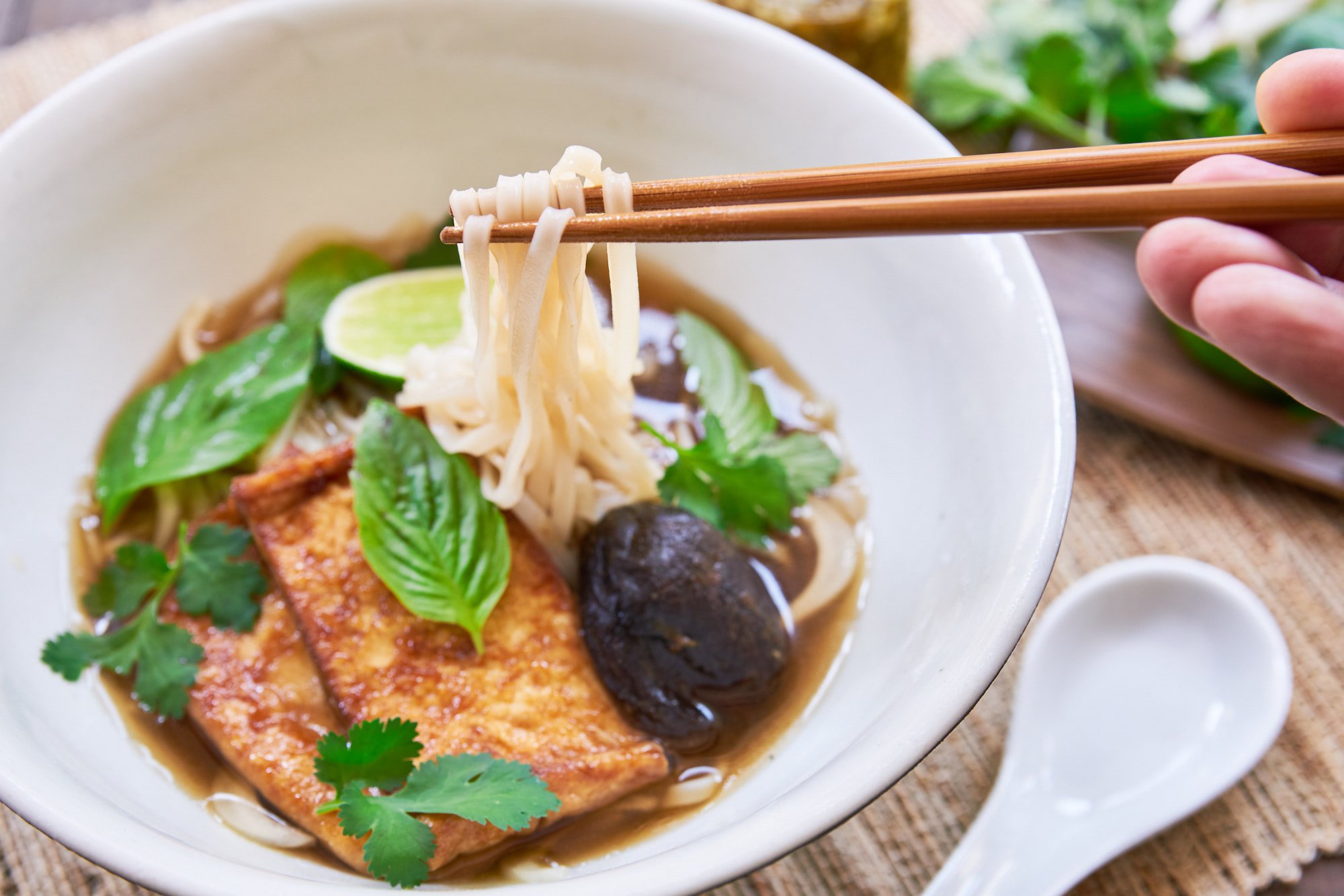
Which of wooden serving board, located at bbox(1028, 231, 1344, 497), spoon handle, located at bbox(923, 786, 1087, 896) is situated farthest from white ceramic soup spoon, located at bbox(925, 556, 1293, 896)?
wooden serving board, located at bbox(1028, 231, 1344, 497)

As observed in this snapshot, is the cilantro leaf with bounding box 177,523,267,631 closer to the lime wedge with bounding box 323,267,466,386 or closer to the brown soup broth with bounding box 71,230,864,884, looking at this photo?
the brown soup broth with bounding box 71,230,864,884

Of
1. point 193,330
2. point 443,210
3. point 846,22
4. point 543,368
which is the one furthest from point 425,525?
point 846,22

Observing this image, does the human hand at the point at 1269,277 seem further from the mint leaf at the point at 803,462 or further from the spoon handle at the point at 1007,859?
the spoon handle at the point at 1007,859

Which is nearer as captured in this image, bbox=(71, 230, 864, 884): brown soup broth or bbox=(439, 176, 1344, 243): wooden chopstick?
bbox=(439, 176, 1344, 243): wooden chopstick

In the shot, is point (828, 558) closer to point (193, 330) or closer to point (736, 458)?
point (736, 458)

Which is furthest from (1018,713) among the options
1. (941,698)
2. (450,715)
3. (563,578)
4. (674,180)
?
(674,180)

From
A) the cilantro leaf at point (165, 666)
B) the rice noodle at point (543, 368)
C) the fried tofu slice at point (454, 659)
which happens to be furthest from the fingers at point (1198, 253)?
the cilantro leaf at point (165, 666)
